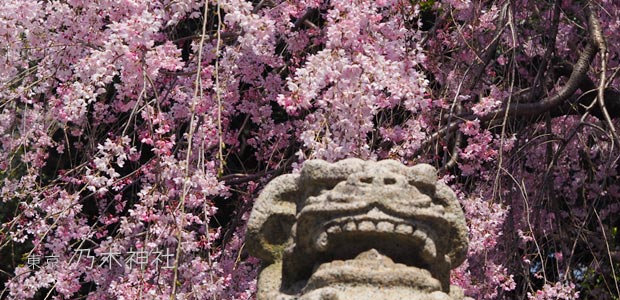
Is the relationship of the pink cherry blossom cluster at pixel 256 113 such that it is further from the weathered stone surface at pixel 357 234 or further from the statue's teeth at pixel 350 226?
the statue's teeth at pixel 350 226

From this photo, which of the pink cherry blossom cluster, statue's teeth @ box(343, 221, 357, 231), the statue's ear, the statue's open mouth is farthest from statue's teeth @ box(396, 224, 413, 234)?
the pink cherry blossom cluster

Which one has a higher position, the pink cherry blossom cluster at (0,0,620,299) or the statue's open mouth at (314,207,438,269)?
the statue's open mouth at (314,207,438,269)

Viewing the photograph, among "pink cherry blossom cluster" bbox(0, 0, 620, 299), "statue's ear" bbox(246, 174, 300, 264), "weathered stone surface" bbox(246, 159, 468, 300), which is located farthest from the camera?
"pink cherry blossom cluster" bbox(0, 0, 620, 299)

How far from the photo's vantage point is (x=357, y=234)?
3.08 m

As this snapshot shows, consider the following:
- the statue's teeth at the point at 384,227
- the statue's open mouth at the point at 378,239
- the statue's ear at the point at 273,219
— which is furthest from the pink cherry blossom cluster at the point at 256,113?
the statue's teeth at the point at 384,227

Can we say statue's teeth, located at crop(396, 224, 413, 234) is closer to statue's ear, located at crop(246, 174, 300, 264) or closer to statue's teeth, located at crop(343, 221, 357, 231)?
statue's teeth, located at crop(343, 221, 357, 231)

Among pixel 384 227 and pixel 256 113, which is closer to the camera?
pixel 384 227

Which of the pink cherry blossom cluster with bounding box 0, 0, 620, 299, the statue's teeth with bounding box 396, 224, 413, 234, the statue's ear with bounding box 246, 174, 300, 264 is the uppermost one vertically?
the statue's teeth with bounding box 396, 224, 413, 234

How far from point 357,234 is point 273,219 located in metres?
0.32

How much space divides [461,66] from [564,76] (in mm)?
976

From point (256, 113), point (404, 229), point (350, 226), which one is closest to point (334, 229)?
point (350, 226)

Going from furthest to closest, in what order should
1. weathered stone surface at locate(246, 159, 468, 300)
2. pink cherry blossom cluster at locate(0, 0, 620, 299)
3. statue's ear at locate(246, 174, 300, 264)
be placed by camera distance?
pink cherry blossom cluster at locate(0, 0, 620, 299) → statue's ear at locate(246, 174, 300, 264) → weathered stone surface at locate(246, 159, 468, 300)

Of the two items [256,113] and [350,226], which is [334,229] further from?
[256,113]

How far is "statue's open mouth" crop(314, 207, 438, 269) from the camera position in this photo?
3062mm
